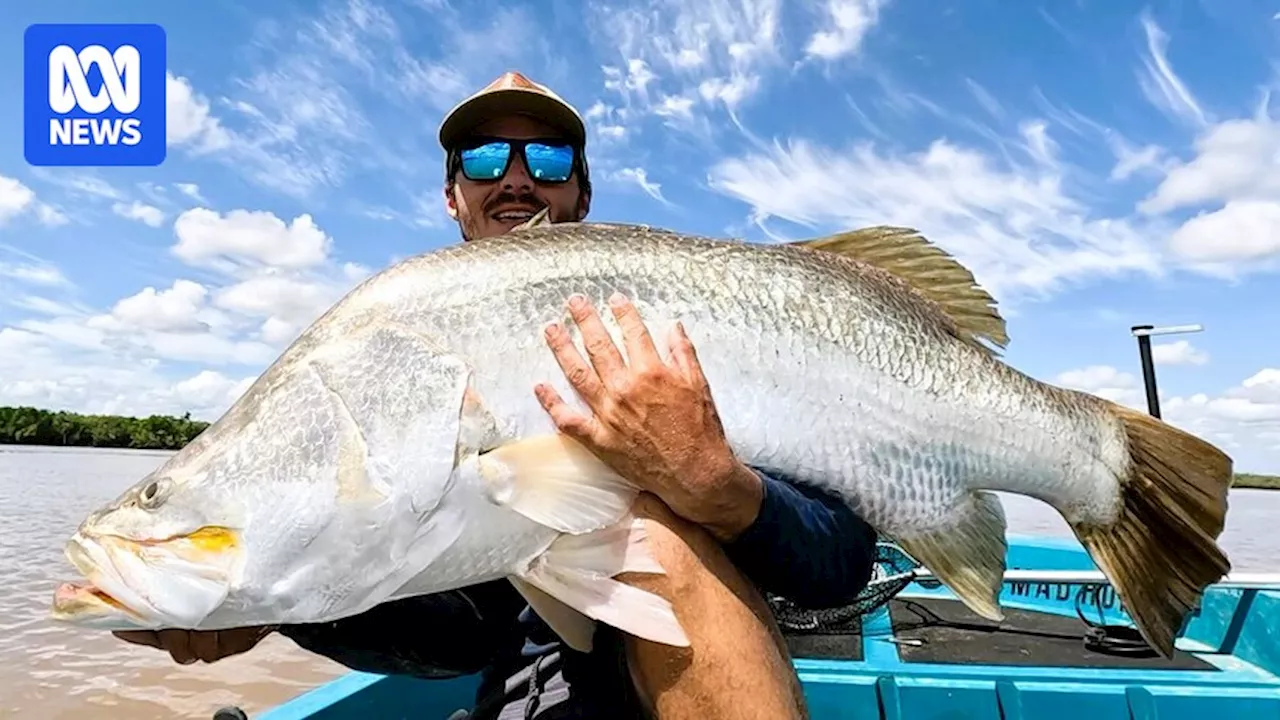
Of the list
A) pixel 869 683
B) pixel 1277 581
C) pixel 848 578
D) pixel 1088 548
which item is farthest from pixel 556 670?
pixel 1277 581

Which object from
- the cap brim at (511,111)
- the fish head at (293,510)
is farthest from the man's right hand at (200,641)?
the cap brim at (511,111)

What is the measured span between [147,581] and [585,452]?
79cm

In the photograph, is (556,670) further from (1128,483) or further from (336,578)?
(1128,483)

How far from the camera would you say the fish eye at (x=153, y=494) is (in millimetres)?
1715

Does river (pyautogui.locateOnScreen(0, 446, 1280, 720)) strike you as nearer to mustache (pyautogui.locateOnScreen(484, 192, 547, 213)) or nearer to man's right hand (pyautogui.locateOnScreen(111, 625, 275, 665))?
mustache (pyautogui.locateOnScreen(484, 192, 547, 213))

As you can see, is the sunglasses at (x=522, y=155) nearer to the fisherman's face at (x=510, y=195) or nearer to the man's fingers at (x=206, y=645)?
the fisherman's face at (x=510, y=195)

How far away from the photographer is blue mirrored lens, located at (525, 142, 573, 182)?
3.31m

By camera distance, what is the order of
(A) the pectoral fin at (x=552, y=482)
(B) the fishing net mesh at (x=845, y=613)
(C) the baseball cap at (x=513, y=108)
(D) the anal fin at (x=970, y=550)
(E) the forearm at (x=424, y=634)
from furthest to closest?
(B) the fishing net mesh at (x=845, y=613) < (C) the baseball cap at (x=513, y=108) < (E) the forearm at (x=424, y=634) < (D) the anal fin at (x=970, y=550) < (A) the pectoral fin at (x=552, y=482)

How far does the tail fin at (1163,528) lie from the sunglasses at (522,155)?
1.94 meters

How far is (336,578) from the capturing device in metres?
1.73

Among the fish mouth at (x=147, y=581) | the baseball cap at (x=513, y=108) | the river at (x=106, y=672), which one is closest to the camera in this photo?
the fish mouth at (x=147, y=581)

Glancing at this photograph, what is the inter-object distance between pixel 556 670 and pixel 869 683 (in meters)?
1.82

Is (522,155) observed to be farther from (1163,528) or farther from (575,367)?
(1163,528)

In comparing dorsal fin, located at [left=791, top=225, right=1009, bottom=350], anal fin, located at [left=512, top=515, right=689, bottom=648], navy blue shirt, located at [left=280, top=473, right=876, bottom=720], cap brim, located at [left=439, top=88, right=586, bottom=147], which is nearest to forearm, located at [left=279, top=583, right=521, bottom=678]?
navy blue shirt, located at [left=280, top=473, right=876, bottom=720]
